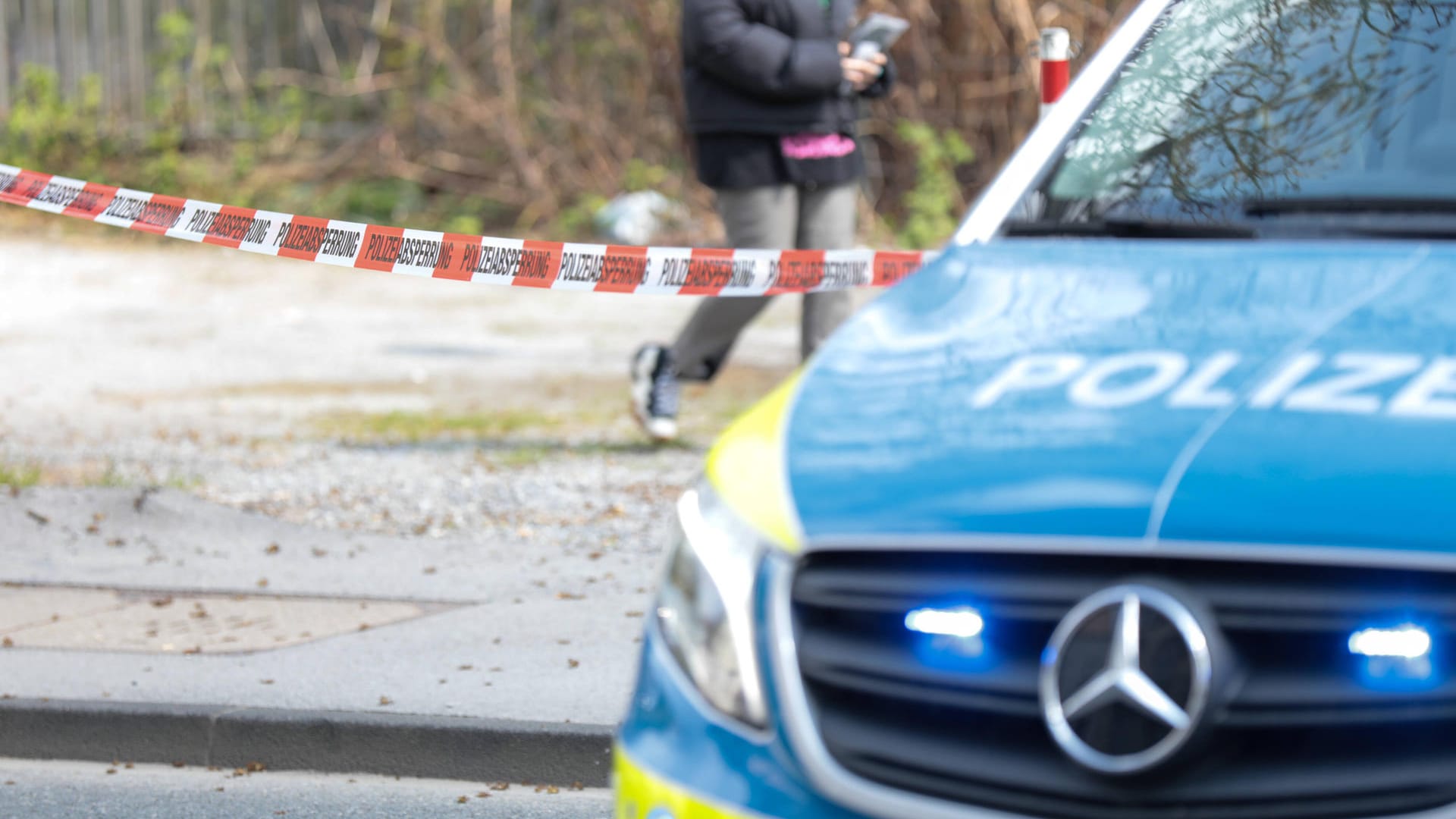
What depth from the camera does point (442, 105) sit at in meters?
14.7

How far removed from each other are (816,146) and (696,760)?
501 cm

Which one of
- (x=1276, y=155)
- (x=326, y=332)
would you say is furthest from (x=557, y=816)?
(x=326, y=332)

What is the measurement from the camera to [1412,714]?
197cm

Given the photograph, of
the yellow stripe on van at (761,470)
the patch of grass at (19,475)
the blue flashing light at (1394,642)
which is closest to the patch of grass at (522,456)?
the patch of grass at (19,475)

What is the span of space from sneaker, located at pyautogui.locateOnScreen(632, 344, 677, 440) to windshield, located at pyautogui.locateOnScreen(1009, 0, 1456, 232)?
388 centimetres

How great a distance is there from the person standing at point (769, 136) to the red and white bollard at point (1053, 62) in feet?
4.60

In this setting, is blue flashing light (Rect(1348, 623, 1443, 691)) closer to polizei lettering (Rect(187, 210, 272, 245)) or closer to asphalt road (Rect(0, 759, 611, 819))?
asphalt road (Rect(0, 759, 611, 819))

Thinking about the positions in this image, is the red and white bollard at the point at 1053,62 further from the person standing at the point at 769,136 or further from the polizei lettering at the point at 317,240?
the polizei lettering at the point at 317,240

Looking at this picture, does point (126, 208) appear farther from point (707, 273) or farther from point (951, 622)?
point (951, 622)

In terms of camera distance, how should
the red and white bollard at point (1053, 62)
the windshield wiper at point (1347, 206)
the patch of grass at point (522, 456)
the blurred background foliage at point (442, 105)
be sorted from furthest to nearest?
the blurred background foliage at point (442, 105), the patch of grass at point (522, 456), the red and white bollard at point (1053, 62), the windshield wiper at point (1347, 206)

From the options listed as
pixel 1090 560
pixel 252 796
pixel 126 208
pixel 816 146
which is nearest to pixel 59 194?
pixel 126 208

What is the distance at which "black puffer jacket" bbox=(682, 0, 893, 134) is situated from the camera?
6926mm

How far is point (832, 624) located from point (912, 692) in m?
0.12

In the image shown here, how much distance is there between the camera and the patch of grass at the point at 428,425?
802cm
